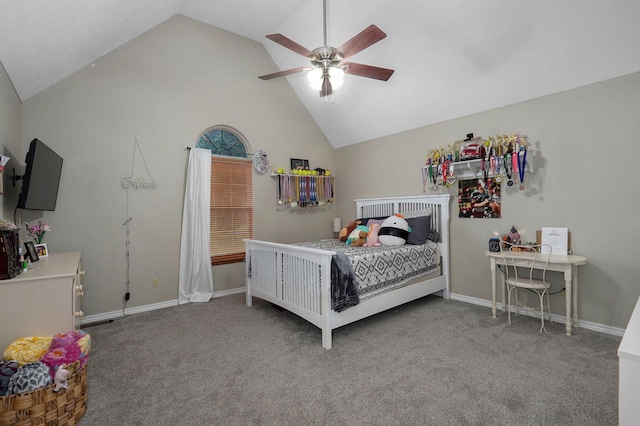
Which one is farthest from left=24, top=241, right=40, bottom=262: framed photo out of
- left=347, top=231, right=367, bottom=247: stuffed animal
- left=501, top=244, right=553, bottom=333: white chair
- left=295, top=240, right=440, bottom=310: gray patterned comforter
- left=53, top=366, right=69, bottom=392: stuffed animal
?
left=501, top=244, right=553, bottom=333: white chair

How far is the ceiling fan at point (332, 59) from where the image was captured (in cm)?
252

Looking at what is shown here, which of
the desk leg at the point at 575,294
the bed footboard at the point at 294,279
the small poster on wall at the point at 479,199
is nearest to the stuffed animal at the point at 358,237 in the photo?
the bed footboard at the point at 294,279

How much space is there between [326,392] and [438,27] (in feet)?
11.6

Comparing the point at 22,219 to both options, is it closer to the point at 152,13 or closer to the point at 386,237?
the point at 152,13

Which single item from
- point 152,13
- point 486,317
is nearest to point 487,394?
point 486,317

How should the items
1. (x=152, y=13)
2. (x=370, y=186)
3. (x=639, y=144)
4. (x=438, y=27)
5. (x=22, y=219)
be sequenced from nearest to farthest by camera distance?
(x=639, y=144), (x=22, y=219), (x=438, y=27), (x=152, y=13), (x=370, y=186)

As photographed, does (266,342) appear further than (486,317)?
No

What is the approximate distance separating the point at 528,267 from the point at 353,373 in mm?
2172

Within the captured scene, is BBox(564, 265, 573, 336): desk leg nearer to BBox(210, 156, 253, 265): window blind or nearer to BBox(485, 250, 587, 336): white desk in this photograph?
BBox(485, 250, 587, 336): white desk

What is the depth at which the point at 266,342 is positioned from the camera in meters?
2.82

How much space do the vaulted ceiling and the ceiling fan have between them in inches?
40.1

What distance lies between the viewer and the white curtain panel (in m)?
4.07

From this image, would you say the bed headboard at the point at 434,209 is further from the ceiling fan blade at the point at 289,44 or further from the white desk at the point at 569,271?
the ceiling fan blade at the point at 289,44

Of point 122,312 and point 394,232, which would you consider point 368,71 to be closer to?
point 394,232
